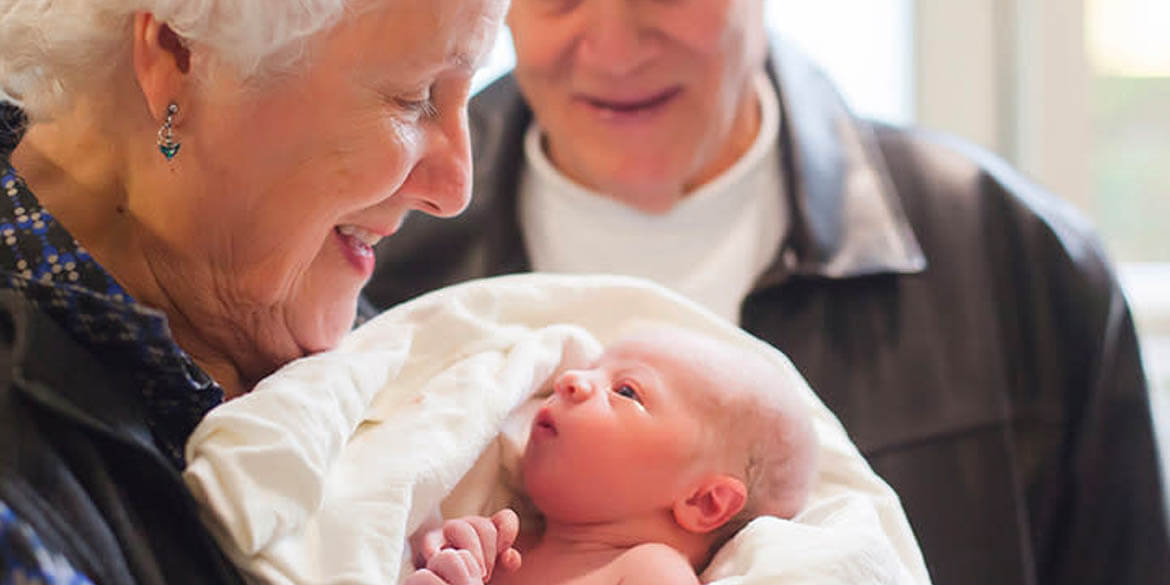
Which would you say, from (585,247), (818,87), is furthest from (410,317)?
(818,87)

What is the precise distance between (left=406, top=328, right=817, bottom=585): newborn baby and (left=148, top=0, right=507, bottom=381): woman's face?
261mm

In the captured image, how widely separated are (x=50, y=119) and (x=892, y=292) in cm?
129

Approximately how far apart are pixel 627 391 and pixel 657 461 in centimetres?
8

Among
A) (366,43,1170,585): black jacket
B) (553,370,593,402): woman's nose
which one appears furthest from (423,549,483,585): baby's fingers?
(366,43,1170,585): black jacket

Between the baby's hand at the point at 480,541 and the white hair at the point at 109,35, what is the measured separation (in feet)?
1.43

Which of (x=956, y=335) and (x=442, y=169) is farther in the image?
(x=956, y=335)

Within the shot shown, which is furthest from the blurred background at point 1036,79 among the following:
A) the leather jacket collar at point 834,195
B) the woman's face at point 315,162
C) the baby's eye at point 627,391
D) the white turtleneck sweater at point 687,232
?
the woman's face at point 315,162

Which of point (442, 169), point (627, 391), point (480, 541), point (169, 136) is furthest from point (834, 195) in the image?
point (169, 136)

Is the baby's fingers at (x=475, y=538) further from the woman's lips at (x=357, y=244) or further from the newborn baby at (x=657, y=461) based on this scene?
the woman's lips at (x=357, y=244)

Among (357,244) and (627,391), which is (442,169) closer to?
(357,244)

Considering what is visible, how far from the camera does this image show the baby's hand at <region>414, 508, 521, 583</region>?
4.18 feet

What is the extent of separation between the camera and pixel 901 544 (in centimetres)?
148

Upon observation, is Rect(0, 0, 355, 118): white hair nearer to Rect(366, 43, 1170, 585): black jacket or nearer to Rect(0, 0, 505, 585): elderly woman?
Rect(0, 0, 505, 585): elderly woman

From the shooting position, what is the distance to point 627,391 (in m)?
1.48
